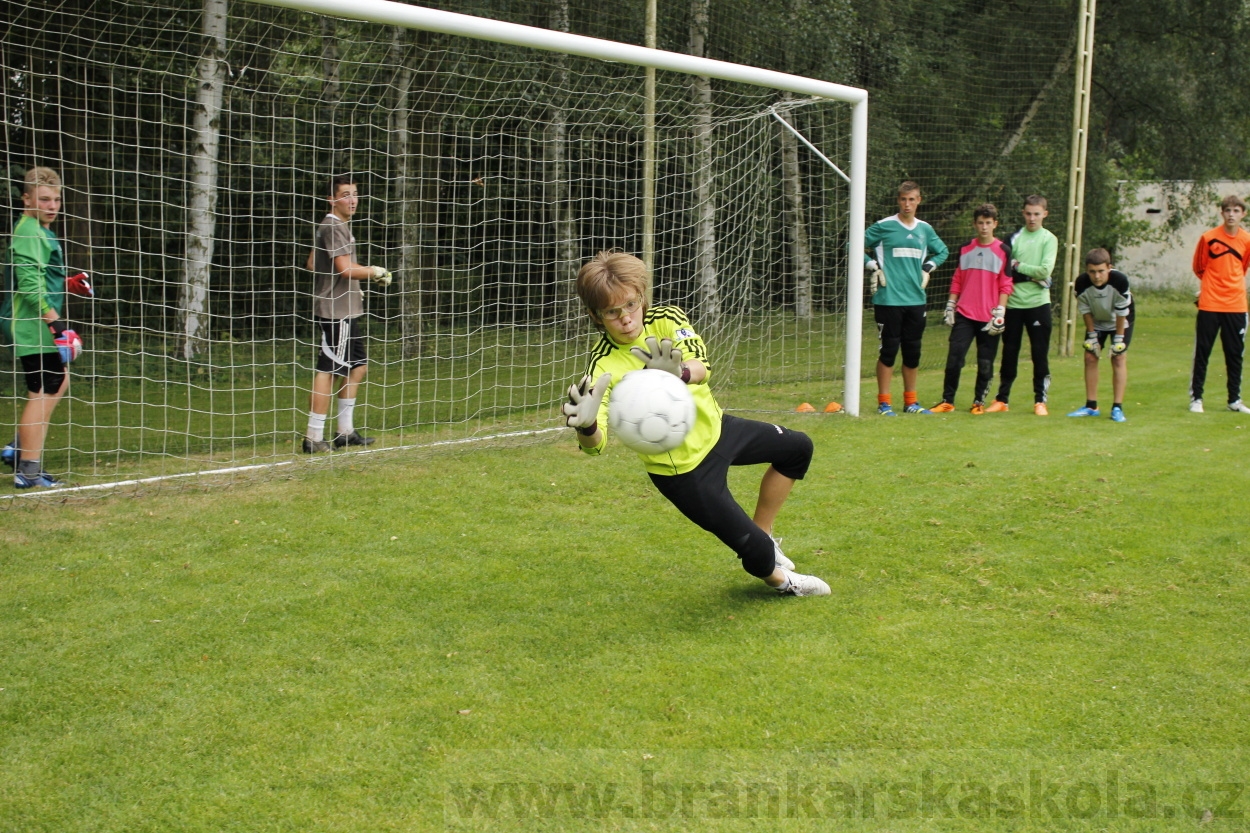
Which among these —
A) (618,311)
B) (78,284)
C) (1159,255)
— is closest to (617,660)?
(618,311)

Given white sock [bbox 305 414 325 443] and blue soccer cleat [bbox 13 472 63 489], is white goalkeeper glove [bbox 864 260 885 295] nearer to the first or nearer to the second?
white sock [bbox 305 414 325 443]

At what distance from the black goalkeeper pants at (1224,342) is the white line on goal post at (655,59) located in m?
3.02

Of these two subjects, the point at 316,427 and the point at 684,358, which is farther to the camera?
the point at 316,427

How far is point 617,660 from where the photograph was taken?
148 inches

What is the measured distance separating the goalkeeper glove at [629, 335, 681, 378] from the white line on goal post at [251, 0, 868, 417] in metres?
3.02

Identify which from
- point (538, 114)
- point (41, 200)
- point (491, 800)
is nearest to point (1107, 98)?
point (538, 114)

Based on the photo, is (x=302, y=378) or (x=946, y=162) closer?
(x=302, y=378)

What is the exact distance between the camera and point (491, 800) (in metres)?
2.84

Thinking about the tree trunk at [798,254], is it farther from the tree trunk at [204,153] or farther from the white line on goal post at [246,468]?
the tree trunk at [204,153]

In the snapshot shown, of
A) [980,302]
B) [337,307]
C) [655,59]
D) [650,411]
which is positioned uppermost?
[655,59]

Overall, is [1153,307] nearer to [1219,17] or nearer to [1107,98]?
[1107,98]

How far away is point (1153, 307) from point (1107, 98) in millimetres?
4940

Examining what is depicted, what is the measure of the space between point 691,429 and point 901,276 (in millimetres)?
5582

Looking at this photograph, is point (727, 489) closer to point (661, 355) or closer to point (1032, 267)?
point (661, 355)
